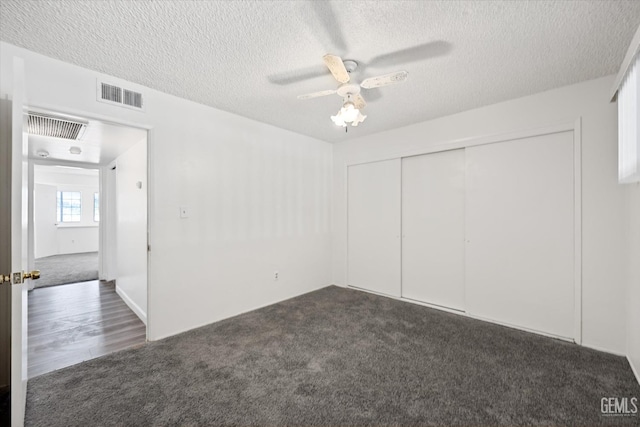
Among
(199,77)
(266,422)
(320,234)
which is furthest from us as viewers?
(320,234)

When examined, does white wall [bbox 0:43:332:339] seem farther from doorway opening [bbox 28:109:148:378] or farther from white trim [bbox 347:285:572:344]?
white trim [bbox 347:285:572:344]

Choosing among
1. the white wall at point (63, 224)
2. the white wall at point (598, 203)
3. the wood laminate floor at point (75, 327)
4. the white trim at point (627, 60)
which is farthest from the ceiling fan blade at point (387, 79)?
the white wall at point (63, 224)

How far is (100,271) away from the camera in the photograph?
16.4 feet

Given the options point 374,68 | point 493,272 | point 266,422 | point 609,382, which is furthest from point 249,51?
point 609,382

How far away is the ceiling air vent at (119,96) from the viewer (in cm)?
228

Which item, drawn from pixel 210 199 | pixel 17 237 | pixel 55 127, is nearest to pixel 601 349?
pixel 210 199

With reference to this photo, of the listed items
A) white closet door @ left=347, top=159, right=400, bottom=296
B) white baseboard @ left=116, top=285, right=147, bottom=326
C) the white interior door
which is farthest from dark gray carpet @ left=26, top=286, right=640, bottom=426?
A: white closet door @ left=347, top=159, right=400, bottom=296

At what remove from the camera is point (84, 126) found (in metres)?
2.83

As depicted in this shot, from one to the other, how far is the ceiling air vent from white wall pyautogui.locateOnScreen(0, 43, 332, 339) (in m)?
0.06

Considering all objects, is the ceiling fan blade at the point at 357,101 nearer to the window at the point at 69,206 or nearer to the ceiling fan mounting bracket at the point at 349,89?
the ceiling fan mounting bracket at the point at 349,89

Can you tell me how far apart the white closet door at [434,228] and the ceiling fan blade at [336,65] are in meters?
2.16

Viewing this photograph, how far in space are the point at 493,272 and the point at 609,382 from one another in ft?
3.99

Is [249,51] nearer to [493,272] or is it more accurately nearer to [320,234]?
[320,234]

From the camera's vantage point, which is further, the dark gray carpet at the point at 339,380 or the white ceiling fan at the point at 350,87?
the white ceiling fan at the point at 350,87
